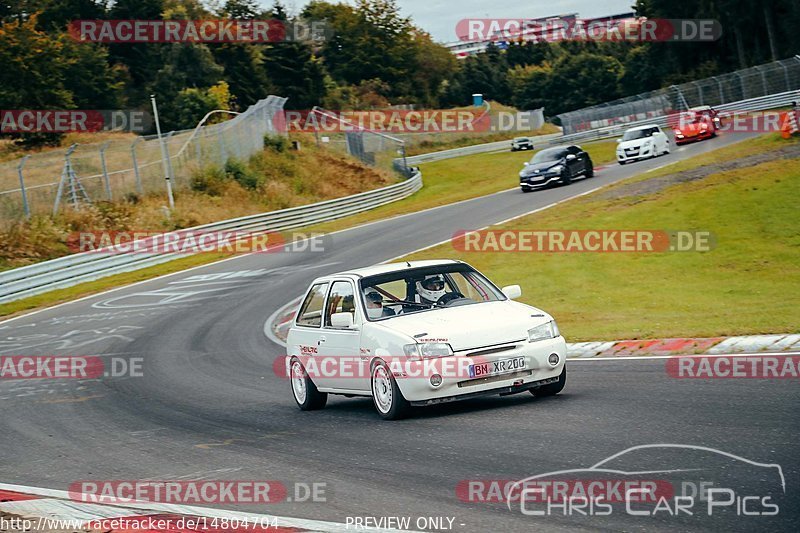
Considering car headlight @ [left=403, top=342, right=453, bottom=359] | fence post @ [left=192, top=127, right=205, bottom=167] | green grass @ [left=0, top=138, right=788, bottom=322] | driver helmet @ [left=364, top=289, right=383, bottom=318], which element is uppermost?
fence post @ [left=192, top=127, right=205, bottom=167]

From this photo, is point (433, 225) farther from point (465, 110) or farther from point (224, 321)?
point (465, 110)

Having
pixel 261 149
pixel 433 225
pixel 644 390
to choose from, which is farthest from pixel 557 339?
pixel 261 149

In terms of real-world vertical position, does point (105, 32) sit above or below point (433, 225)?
above

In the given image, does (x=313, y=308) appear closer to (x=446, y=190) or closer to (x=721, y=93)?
(x=446, y=190)

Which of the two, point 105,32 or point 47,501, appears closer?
point 47,501

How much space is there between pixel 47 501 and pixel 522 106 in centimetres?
11663

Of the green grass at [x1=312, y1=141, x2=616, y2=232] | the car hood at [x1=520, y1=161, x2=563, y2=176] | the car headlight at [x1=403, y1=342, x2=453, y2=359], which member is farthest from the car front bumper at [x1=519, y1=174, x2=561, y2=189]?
the car headlight at [x1=403, y1=342, x2=453, y2=359]

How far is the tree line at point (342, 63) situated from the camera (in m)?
73.9

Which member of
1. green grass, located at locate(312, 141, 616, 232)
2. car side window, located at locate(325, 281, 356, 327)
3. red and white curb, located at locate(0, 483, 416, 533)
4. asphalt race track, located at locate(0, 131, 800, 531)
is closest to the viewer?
red and white curb, located at locate(0, 483, 416, 533)

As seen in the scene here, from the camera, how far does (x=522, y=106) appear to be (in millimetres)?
120312

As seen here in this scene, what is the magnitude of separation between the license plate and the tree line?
5915 centimetres

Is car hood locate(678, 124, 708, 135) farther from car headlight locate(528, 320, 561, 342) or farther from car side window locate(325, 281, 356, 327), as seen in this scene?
car headlight locate(528, 320, 561, 342)

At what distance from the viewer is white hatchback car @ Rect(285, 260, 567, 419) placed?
8.99 m

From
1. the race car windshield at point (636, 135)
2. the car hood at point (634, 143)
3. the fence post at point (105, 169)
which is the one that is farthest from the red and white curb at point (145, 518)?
the race car windshield at point (636, 135)
